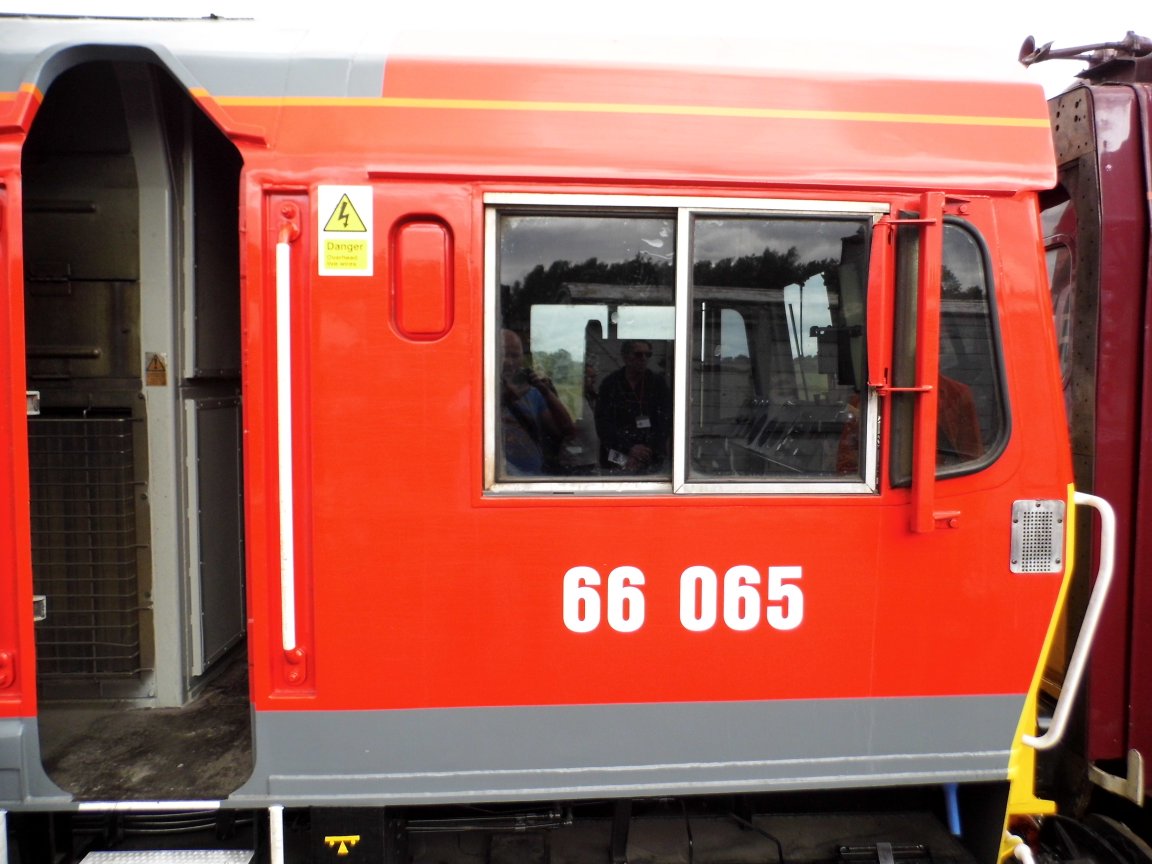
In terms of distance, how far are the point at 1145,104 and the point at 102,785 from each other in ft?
12.9

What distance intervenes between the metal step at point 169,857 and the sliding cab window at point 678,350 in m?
1.38

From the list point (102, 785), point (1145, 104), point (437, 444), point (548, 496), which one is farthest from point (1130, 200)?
point (102, 785)

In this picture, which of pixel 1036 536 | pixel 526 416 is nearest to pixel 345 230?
pixel 526 416

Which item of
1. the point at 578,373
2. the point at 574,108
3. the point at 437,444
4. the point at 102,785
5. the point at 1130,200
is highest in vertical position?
the point at 574,108

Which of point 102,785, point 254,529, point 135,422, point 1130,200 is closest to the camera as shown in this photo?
point 254,529

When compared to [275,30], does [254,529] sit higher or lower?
lower

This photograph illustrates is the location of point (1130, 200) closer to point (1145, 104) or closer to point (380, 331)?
point (1145, 104)

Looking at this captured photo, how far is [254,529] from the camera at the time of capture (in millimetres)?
2189

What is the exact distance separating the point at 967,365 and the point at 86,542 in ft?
9.84

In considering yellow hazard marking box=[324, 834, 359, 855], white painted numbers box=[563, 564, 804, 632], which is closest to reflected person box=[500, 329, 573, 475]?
white painted numbers box=[563, 564, 804, 632]

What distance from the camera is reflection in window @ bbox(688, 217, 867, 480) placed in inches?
89.1

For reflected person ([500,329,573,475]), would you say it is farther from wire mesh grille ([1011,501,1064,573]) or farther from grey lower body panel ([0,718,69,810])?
grey lower body panel ([0,718,69,810])

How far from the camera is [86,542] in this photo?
277cm

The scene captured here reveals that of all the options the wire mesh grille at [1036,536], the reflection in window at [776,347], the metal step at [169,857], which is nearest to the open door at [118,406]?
the metal step at [169,857]
